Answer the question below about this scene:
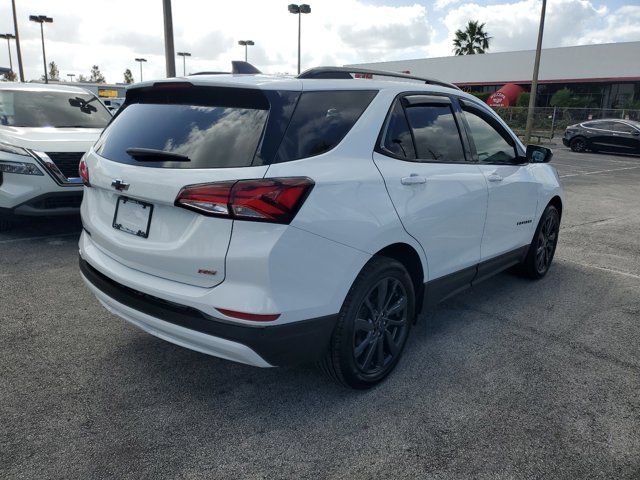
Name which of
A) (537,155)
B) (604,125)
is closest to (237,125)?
(537,155)

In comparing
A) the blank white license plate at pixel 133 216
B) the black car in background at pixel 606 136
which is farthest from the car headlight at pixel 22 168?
the black car in background at pixel 606 136

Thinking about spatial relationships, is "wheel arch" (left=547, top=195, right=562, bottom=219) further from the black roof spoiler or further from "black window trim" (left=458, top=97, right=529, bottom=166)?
the black roof spoiler

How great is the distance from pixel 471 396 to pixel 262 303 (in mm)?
1429

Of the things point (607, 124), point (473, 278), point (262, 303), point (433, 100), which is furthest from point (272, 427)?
point (607, 124)

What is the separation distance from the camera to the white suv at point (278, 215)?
8.02ft

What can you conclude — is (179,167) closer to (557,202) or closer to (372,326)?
(372,326)

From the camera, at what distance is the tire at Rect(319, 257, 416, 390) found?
2820mm

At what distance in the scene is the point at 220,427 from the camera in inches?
107

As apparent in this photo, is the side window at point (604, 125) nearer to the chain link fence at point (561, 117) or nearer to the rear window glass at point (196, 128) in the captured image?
the chain link fence at point (561, 117)

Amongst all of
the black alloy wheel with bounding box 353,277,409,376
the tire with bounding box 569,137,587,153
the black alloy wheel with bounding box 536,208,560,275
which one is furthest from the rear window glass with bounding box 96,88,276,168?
the tire with bounding box 569,137,587,153

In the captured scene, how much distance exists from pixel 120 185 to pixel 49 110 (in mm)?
5280

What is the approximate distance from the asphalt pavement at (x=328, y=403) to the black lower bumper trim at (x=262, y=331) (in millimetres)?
432

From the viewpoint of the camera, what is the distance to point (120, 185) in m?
2.81

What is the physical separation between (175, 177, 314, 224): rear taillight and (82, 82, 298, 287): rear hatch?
43mm
